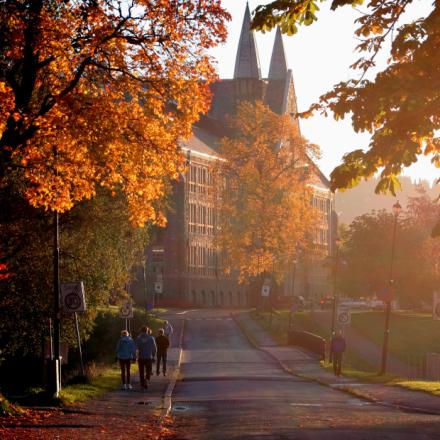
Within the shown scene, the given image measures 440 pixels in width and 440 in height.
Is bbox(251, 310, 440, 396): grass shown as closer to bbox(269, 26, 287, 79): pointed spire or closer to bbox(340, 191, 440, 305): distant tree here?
bbox(340, 191, 440, 305): distant tree

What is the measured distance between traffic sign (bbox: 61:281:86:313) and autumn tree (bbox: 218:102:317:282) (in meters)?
50.2

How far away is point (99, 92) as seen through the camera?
22.8m

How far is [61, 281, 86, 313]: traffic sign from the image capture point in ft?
93.0

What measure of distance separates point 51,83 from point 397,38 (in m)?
7.77

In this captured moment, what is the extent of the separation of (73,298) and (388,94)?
14.1 meters

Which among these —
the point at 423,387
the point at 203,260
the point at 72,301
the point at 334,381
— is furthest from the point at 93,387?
the point at 203,260

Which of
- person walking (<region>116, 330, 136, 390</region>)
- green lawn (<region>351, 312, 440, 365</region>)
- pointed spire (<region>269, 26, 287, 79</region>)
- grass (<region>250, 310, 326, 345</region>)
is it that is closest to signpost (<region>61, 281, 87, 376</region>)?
person walking (<region>116, 330, 136, 390</region>)

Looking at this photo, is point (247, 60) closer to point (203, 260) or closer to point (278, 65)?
point (278, 65)

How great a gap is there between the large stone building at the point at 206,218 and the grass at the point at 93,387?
2569 inches

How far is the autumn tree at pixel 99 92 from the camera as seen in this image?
20.8 meters

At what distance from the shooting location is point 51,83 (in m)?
22.2

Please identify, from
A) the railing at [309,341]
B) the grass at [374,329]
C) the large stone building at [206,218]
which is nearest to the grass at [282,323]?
the grass at [374,329]

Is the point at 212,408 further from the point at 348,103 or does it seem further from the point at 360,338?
the point at 360,338

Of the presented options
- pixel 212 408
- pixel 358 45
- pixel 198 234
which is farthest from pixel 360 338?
pixel 358 45
